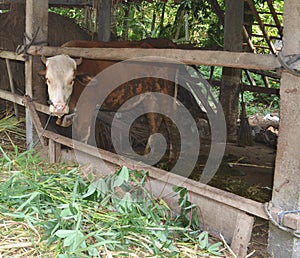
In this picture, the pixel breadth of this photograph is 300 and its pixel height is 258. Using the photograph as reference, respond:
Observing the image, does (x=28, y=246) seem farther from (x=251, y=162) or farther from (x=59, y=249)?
(x=251, y=162)

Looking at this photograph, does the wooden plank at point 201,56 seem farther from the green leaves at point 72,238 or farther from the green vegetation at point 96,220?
the green leaves at point 72,238

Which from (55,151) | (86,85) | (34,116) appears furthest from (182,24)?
(55,151)

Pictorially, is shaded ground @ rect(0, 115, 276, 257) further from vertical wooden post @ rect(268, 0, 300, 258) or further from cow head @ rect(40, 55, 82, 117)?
cow head @ rect(40, 55, 82, 117)

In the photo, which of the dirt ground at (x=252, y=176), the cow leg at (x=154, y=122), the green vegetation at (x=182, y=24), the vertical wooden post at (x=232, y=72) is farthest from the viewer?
the green vegetation at (x=182, y=24)

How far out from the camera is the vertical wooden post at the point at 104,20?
791cm

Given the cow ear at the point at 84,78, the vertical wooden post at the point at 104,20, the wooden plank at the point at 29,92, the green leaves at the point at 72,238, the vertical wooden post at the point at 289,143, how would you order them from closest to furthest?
1. the vertical wooden post at the point at 289,143
2. the green leaves at the point at 72,238
3. the cow ear at the point at 84,78
4. the wooden plank at the point at 29,92
5. the vertical wooden post at the point at 104,20

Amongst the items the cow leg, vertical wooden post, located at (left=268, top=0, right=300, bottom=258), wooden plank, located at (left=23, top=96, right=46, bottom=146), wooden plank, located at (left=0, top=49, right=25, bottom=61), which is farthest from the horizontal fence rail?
vertical wooden post, located at (left=268, top=0, right=300, bottom=258)

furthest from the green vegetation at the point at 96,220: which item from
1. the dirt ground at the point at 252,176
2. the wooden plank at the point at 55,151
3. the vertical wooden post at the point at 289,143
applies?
the wooden plank at the point at 55,151

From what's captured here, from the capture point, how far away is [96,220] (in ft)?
10.6

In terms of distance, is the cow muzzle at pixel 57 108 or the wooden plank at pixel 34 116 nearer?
the cow muzzle at pixel 57 108

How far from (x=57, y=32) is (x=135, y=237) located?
5488mm

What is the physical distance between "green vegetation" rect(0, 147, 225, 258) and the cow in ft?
4.16

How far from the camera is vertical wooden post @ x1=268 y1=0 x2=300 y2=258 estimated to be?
2.66m

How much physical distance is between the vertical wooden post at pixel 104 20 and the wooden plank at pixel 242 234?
18.3ft
